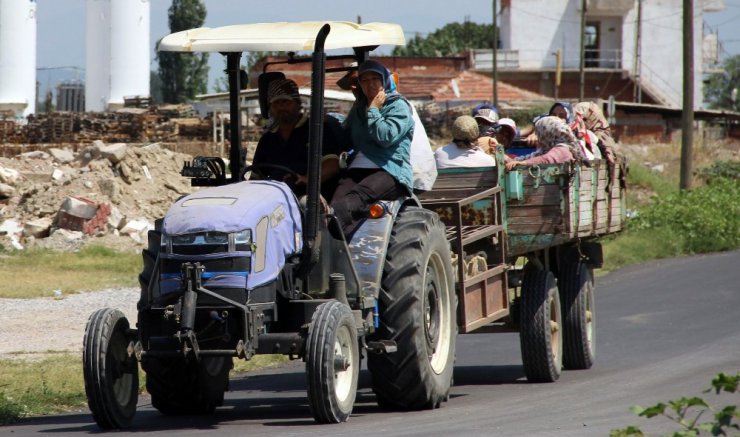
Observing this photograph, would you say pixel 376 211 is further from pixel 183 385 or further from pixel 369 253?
pixel 183 385

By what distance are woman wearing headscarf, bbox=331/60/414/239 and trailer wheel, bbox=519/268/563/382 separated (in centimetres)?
265

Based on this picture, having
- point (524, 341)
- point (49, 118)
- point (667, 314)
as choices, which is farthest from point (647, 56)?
point (524, 341)

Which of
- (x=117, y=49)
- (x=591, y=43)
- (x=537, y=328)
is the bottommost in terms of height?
(x=537, y=328)

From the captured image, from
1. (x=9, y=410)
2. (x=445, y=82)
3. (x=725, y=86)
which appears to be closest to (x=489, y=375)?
(x=9, y=410)

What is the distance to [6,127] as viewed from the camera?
47719 mm

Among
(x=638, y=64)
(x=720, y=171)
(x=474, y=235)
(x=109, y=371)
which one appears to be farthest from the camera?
(x=638, y=64)

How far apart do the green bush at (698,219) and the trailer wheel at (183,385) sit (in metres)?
18.1

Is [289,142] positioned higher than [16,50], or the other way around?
[16,50]

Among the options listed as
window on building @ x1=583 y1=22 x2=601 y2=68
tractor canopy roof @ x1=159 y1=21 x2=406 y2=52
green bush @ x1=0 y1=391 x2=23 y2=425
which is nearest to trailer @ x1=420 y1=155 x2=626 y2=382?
tractor canopy roof @ x1=159 y1=21 x2=406 y2=52

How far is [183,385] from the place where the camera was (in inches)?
384

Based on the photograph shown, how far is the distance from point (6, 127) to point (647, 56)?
165 ft

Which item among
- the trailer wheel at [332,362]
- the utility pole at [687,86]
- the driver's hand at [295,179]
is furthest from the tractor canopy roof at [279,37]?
the utility pole at [687,86]

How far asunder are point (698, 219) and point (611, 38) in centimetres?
6242

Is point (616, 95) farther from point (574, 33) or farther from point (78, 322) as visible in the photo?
point (78, 322)
